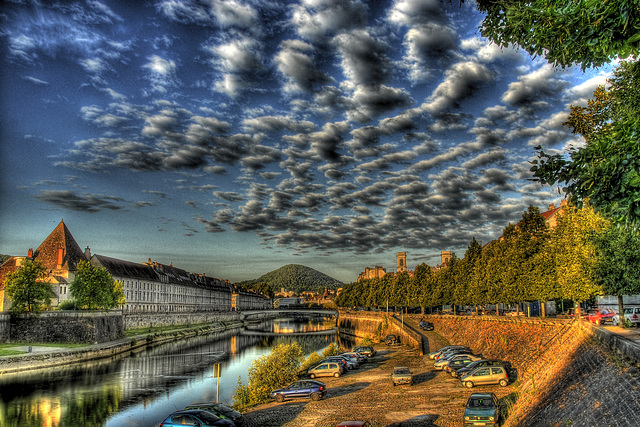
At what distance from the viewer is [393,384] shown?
36750 millimetres

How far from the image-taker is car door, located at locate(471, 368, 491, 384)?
30.6 m

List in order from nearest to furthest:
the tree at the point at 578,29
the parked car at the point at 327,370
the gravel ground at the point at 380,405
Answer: the tree at the point at 578,29 → the gravel ground at the point at 380,405 → the parked car at the point at 327,370

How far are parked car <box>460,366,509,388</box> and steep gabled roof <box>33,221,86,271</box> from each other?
95143 millimetres

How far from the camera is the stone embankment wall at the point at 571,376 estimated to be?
1460cm

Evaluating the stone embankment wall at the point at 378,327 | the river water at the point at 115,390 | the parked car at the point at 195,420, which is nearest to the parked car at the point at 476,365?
the parked car at the point at 195,420

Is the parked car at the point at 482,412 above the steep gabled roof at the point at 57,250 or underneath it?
underneath

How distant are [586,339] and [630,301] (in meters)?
64.5

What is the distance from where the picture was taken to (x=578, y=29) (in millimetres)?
8445

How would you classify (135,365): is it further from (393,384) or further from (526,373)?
(526,373)

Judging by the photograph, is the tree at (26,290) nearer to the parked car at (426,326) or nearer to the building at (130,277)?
the building at (130,277)

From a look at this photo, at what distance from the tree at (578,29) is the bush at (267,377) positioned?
31.9 metres

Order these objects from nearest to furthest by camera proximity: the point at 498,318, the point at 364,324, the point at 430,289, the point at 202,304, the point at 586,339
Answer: the point at 586,339, the point at 498,318, the point at 430,289, the point at 364,324, the point at 202,304

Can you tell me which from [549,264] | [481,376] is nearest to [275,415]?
[481,376]

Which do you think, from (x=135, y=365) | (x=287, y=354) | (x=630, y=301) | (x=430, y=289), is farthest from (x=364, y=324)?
(x=287, y=354)
